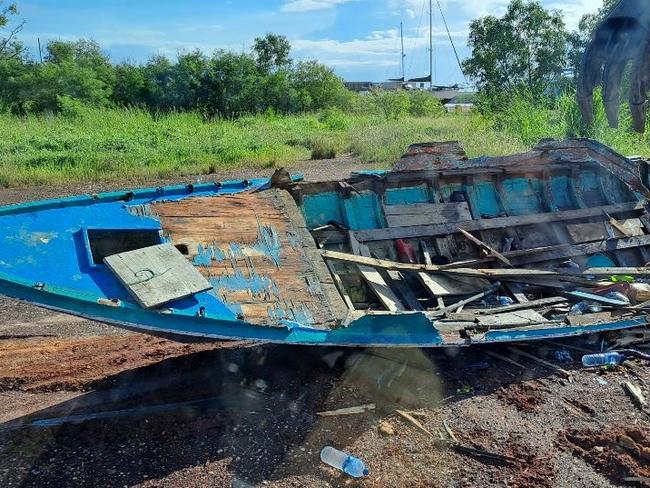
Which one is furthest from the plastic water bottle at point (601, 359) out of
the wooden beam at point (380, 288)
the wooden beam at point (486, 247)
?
the wooden beam at point (380, 288)

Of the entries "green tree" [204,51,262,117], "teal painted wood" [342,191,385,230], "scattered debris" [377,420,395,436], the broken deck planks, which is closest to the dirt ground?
"scattered debris" [377,420,395,436]

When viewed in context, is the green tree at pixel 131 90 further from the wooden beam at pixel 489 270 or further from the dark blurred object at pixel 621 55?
the dark blurred object at pixel 621 55

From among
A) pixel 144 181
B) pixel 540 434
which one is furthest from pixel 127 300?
pixel 144 181

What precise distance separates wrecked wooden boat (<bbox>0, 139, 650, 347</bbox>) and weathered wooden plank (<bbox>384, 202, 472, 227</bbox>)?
0.02 metres

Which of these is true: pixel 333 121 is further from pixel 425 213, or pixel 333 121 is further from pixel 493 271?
pixel 493 271

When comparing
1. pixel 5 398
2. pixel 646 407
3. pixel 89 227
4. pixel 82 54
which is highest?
pixel 82 54

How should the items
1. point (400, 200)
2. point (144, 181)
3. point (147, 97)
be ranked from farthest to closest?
point (147, 97)
point (144, 181)
point (400, 200)

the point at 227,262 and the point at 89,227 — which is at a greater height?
the point at 89,227

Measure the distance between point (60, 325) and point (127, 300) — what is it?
280 centimetres

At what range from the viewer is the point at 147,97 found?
30.4m

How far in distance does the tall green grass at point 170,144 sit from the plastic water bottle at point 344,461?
37.0 feet

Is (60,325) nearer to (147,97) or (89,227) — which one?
(89,227)

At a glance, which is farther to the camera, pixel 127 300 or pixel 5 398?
pixel 5 398

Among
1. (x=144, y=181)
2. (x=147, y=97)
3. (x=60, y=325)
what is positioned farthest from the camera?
(x=147, y=97)
